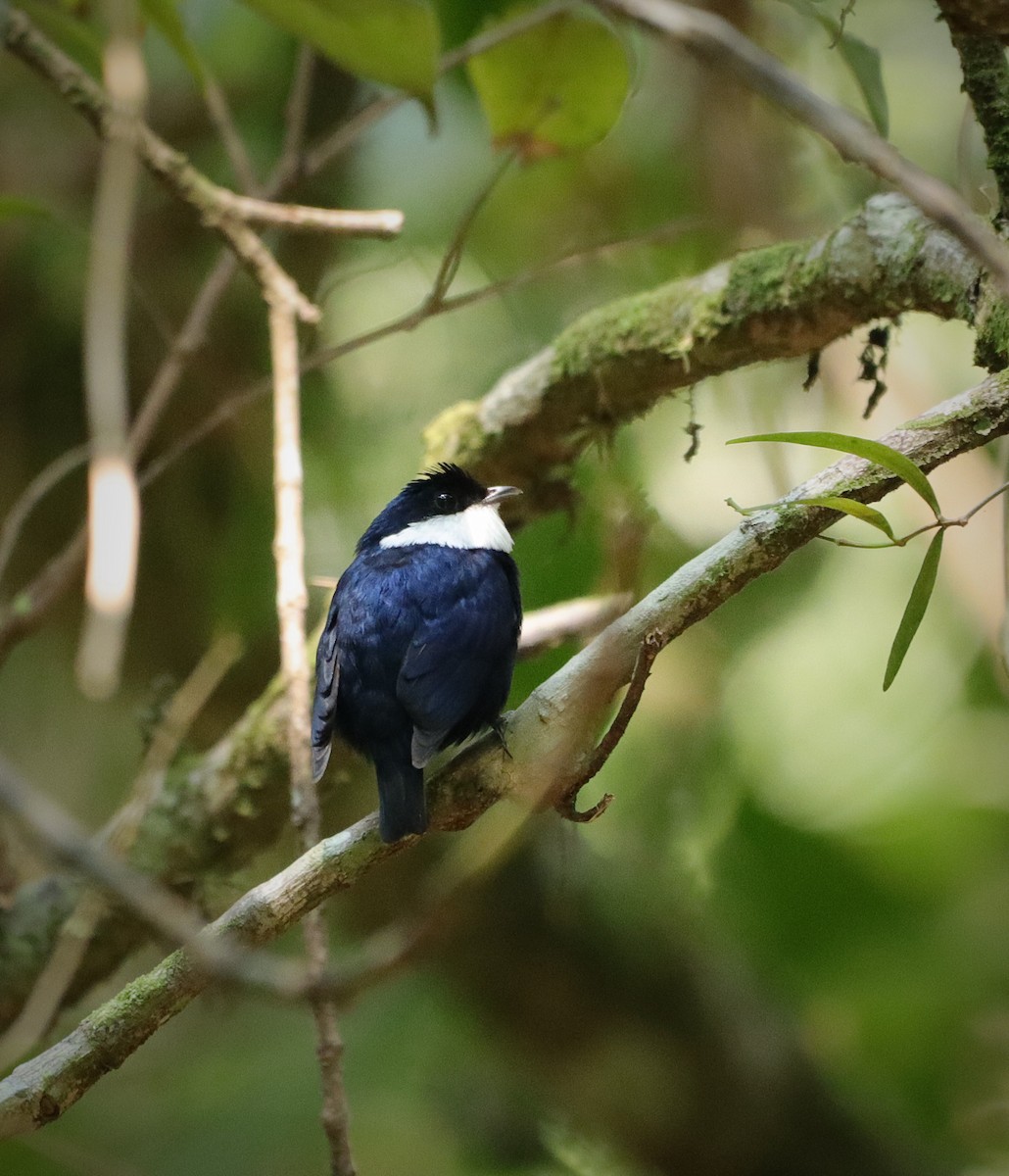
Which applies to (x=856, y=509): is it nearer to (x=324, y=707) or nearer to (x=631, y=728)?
(x=324, y=707)

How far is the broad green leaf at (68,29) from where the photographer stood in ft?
9.27

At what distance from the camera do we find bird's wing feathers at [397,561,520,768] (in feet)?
7.33

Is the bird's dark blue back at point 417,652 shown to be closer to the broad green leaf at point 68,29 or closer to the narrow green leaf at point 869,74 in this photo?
the narrow green leaf at point 869,74

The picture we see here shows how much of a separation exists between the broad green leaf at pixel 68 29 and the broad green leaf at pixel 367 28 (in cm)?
71

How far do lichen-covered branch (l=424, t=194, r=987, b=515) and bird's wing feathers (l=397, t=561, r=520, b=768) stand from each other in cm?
66

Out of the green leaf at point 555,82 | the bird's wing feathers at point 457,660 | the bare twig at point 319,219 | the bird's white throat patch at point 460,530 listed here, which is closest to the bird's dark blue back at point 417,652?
the bird's wing feathers at point 457,660

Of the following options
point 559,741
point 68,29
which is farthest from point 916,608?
point 68,29

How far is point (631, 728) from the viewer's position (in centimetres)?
425

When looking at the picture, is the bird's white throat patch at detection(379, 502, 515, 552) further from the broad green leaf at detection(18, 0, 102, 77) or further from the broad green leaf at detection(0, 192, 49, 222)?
the broad green leaf at detection(18, 0, 102, 77)

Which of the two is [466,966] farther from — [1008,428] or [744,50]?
[744,50]

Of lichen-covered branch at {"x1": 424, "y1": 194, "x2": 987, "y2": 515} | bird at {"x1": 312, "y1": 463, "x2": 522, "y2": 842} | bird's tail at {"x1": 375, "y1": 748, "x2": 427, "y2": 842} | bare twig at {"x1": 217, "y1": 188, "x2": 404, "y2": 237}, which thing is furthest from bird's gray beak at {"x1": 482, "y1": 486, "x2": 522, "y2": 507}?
bird's tail at {"x1": 375, "y1": 748, "x2": 427, "y2": 842}

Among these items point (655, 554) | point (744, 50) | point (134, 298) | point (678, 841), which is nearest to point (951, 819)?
point (678, 841)

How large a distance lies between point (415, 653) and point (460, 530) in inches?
20.0

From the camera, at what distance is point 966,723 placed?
4266mm
